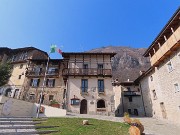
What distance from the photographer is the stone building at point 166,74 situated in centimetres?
1705

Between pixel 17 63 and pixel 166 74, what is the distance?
31345 millimetres

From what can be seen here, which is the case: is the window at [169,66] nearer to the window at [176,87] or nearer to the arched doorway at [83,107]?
the window at [176,87]

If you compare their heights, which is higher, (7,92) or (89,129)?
(7,92)

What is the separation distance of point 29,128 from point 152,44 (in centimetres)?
2011

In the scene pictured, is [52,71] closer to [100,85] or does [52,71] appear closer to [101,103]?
[100,85]

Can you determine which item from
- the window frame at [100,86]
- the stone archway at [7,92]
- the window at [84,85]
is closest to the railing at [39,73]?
the stone archway at [7,92]

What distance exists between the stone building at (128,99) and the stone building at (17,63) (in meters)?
21.7

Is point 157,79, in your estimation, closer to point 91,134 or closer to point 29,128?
point 91,134

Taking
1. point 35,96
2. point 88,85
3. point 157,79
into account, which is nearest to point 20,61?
point 35,96

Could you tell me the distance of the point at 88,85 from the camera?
2494cm

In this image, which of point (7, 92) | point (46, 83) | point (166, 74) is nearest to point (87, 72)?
point (46, 83)

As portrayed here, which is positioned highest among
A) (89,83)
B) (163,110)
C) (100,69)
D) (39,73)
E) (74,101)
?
(39,73)

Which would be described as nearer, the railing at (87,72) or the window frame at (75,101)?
the window frame at (75,101)

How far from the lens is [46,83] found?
1200 inches
